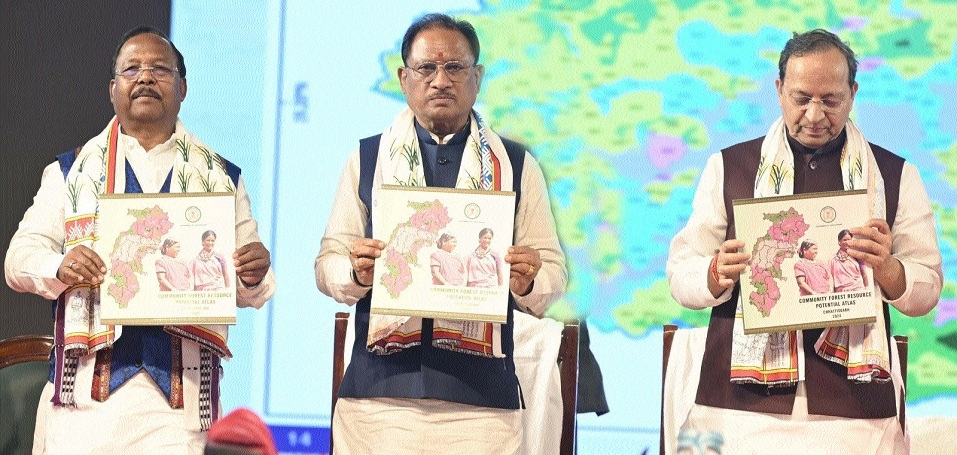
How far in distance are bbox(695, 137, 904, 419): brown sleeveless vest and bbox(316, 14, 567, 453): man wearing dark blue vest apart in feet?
1.43

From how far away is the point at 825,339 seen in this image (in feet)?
9.98

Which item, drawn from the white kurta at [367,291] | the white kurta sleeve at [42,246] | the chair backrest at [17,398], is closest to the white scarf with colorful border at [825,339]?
the white kurta at [367,291]

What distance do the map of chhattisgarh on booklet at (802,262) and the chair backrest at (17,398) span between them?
2174 mm

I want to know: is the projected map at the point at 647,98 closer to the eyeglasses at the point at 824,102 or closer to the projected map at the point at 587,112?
the projected map at the point at 587,112

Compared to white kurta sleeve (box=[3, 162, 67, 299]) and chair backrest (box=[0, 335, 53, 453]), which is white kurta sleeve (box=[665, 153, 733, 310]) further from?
chair backrest (box=[0, 335, 53, 453])

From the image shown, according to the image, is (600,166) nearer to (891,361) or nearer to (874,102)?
(874,102)

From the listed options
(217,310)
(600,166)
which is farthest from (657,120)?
(217,310)

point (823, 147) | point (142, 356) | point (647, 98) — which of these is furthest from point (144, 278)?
point (647, 98)

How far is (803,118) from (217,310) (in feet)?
4.98

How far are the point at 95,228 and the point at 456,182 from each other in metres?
0.92

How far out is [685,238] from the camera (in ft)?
10.5

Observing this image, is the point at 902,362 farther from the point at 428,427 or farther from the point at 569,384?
the point at 428,427

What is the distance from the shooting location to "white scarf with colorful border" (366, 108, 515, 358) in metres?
3.10

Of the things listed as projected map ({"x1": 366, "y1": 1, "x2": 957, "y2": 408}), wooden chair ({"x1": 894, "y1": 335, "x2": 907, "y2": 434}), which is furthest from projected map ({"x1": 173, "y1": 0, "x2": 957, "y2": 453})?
wooden chair ({"x1": 894, "y1": 335, "x2": 907, "y2": 434})
